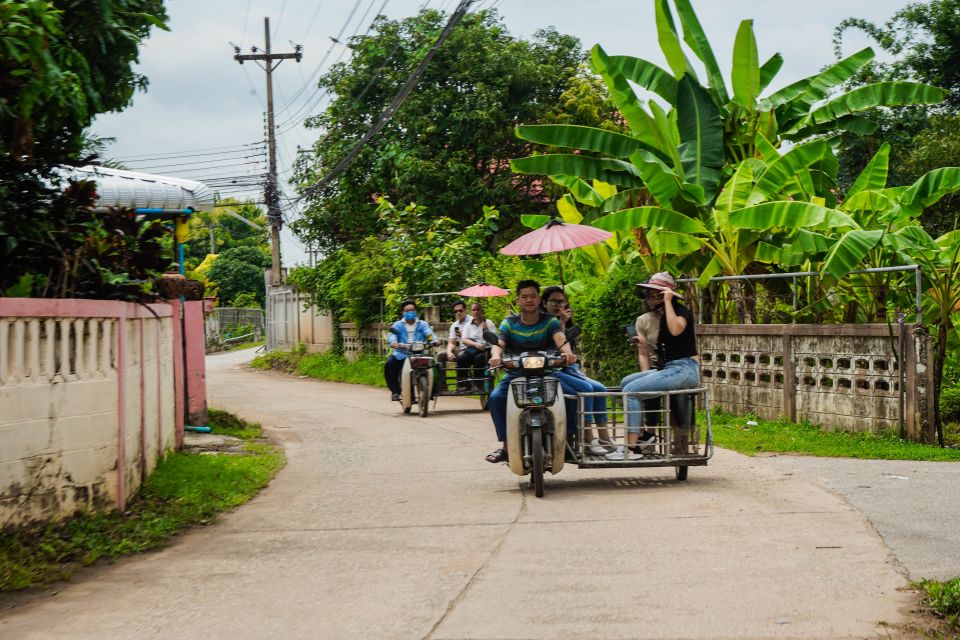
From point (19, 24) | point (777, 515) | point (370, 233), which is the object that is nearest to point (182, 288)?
point (19, 24)

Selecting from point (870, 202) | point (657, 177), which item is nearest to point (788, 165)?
point (870, 202)

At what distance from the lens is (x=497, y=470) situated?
11.6 metres

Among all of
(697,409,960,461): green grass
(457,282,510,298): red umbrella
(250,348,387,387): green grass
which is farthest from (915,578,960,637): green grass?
(250,348,387,387): green grass

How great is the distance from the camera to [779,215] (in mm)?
15383

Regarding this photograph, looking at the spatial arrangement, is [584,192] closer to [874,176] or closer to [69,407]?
[874,176]

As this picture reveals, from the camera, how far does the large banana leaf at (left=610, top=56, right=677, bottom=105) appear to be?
59.2 ft

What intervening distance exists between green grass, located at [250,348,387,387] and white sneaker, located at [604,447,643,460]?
16.8 m

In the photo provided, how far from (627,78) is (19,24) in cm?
1242

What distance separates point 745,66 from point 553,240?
6.48 meters

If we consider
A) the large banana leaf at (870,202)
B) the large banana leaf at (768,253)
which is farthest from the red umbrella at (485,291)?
the large banana leaf at (870,202)

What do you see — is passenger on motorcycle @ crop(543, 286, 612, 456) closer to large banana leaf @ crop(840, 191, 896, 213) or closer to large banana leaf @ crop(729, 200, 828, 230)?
large banana leaf @ crop(729, 200, 828, 230)

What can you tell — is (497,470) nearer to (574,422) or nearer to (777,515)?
(574,422)

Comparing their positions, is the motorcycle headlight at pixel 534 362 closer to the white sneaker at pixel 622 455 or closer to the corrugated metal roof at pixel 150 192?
the white sneaker at pixel 622 455

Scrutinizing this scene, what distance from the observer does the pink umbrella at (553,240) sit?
42.2 ft
